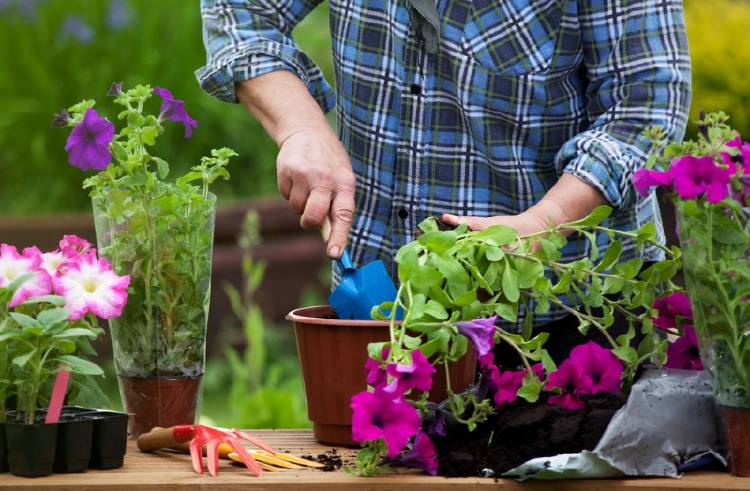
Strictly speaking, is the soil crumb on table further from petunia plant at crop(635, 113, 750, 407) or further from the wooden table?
petunia plant at crop(635, 113, 750, 407)

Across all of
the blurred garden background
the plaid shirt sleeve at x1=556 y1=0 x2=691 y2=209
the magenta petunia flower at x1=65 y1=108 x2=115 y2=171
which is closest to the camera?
the magenta petunia flower at x1=65 y1=108 x2=115 y2=171

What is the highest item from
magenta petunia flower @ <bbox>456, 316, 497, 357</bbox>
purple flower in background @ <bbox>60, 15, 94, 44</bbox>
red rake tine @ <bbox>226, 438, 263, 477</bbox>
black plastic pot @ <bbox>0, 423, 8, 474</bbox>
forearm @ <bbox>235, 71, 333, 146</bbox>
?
purple flower in background @ <bbox>60, 15, 94, 44</bbox>

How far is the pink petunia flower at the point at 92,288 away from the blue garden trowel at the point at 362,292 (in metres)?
0.25

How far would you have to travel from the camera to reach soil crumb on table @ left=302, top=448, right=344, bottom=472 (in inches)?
49.1

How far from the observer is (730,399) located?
117cm

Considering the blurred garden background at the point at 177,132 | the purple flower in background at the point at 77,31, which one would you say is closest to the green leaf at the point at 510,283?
the blurred garden background at the point at 177,132

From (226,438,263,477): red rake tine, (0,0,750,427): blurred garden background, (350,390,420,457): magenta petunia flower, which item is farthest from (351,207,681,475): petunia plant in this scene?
(0,0,750,427): blurred garden background

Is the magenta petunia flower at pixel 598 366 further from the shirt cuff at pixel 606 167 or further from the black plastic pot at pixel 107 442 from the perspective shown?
the black plastic pot at pixel 107 442

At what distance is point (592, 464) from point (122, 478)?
18.6 inches

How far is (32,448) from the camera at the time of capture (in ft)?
3.92

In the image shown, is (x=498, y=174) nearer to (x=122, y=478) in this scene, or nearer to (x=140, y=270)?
(x=140, y=270)

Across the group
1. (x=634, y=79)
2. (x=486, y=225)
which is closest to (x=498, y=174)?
(x=634, y=79)

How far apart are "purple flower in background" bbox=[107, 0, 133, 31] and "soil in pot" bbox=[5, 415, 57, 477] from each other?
3.83 metres

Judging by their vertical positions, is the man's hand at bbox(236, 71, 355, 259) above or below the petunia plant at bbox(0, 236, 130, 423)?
above
